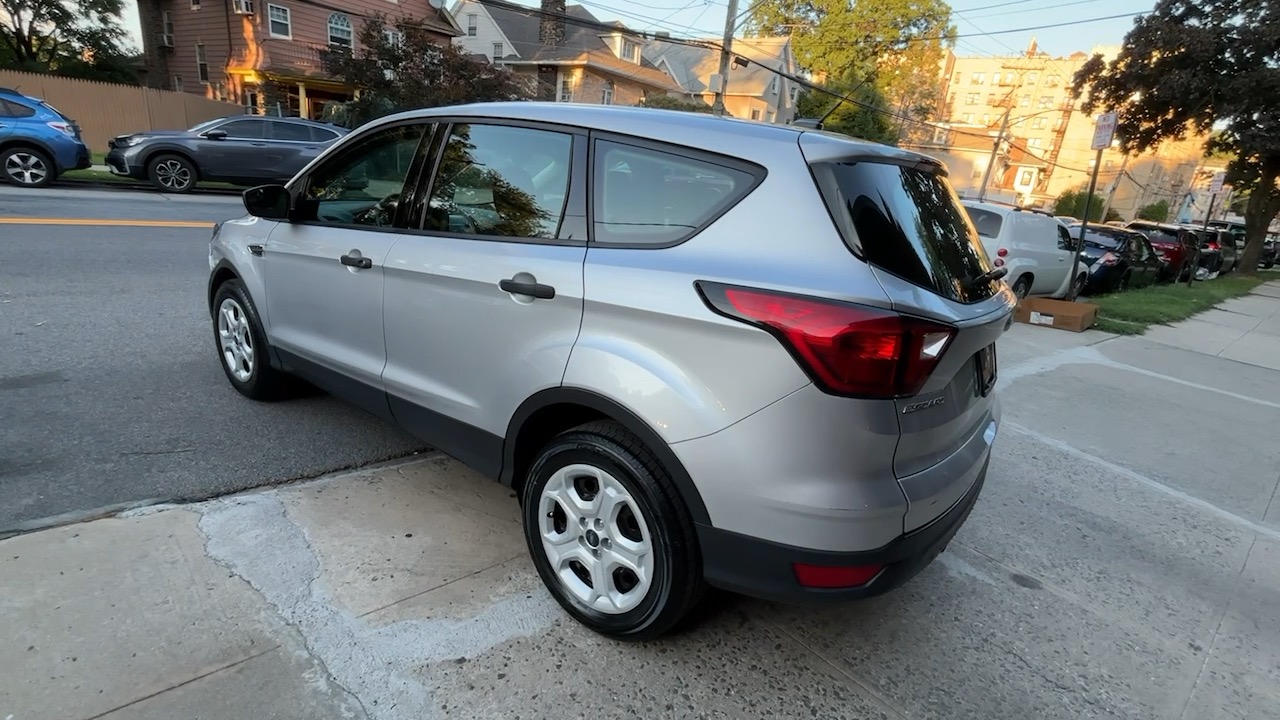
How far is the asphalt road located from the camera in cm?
316

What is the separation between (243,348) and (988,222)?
1034cm

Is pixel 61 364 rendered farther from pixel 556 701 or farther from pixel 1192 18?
pixel 1192 18

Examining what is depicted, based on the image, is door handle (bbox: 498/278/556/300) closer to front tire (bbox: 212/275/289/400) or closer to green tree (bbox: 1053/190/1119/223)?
front tire (bbox: 212/275/289/400)

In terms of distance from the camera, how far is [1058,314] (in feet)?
31.2

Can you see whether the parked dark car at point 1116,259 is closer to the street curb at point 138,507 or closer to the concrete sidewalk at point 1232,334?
the concrete sidewalk at point 1232,334

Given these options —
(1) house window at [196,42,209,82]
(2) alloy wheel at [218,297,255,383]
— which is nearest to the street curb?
(2) alloy wheel at [218,297,255,383]

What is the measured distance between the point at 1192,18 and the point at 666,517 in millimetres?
24439

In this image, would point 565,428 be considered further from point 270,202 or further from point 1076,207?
point 1076,207

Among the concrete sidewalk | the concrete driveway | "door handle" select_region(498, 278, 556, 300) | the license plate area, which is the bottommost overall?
the concrete sidewalk

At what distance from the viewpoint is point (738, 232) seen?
2.12 metres

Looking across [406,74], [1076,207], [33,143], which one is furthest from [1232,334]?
[1076,207]

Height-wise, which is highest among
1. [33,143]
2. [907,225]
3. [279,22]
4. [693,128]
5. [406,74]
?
[279,22]

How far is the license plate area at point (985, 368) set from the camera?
97.8 inches

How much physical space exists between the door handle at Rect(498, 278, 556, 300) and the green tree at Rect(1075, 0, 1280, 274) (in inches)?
899
